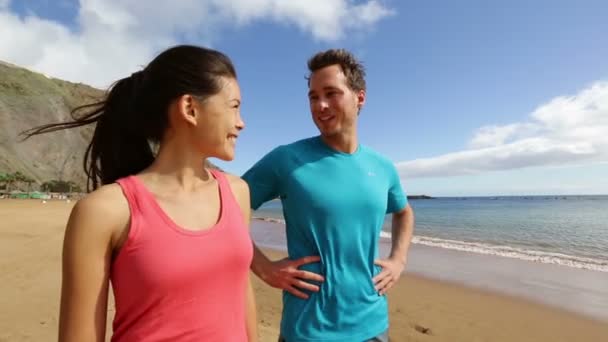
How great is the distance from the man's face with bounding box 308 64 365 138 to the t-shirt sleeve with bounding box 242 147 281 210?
13.7 inches

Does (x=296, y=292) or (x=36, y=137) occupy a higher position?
(x=36, y=137)

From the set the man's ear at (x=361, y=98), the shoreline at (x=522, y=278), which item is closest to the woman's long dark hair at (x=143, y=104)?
the man's ear at (x=361, y=98)

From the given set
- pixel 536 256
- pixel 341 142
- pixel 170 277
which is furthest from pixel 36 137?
pixel 170 277

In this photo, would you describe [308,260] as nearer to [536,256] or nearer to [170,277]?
[170,277]

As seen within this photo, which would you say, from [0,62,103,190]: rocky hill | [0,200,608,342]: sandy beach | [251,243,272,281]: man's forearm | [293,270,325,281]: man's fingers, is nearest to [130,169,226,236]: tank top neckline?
[293,270,325,281]: man's fingers

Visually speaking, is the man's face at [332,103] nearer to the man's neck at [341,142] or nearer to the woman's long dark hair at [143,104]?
the man's neck at [341,142]

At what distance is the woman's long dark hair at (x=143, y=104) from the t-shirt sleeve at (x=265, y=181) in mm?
A: 676

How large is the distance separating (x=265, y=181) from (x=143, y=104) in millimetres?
893

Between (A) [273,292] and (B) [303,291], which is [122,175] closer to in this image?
(B) [303,291]

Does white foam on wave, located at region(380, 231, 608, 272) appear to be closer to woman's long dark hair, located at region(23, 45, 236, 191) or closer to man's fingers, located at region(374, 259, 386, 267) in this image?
man's fingers, located at region(374, 259, 386, 267)

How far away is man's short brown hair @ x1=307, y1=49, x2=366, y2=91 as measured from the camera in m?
2.36

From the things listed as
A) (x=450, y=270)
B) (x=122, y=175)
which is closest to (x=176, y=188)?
(x=122, y=175)

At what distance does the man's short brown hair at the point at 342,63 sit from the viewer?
7.73 ft

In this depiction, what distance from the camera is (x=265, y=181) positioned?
2273 mm
